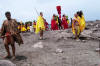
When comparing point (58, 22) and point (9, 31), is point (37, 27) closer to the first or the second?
point (9, 31)

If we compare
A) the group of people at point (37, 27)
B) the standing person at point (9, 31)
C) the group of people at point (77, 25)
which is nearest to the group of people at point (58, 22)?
the group of people at point (37, 27)

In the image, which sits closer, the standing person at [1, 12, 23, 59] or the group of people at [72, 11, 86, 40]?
the standing person at [1, 12, 23, 59]

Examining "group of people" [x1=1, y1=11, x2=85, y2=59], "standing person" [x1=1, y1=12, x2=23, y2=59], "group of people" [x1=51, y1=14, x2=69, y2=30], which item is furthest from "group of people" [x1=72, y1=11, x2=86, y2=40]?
"group of people" [x1=51, y1=14, x2=69, y2=30]

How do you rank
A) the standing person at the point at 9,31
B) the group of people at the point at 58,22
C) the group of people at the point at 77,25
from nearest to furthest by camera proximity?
the standing person at the point at 9,31, the group of people at the point at 77,25, the group of people at the point at 58,22

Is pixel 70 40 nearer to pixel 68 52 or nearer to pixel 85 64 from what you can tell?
pixel 68 52

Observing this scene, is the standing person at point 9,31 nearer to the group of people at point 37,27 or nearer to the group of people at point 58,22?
the group of people at point 37,27

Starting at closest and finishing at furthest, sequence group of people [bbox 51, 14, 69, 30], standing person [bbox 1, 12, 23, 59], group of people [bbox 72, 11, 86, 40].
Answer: standing person [bbox 1, 12, 23, 59] < group of people [bbox 72, 11, 86, 40] < group of people [bbox 51, 14, 69, 30]

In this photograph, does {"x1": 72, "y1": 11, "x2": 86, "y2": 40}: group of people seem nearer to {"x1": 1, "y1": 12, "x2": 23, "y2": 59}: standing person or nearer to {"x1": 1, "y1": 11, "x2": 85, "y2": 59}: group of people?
{"x1": 1, "y1": 11, "x2": 85, "y2": 59}: group of people

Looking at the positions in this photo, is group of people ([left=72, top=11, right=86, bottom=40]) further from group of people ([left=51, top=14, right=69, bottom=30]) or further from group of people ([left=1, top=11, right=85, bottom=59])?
group of people ([left=51, top=14, right=69, bottom=30])

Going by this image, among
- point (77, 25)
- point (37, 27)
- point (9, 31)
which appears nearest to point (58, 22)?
point (37, 27)

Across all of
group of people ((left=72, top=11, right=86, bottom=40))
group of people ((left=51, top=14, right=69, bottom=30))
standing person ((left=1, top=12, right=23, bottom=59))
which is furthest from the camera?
group of people ((left=51, top=14, right=69, bottom=30))

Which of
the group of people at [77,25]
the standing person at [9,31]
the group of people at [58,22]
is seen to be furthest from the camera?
the group of people at [58,22]

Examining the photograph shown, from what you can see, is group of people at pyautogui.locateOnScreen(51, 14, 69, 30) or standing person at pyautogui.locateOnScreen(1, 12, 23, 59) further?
group of people at pyautogui.locateOnScreen(51, 14, 69, 30)

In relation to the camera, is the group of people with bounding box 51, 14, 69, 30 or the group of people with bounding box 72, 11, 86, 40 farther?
the group of people with bounding box 51, 14, 69, 30
